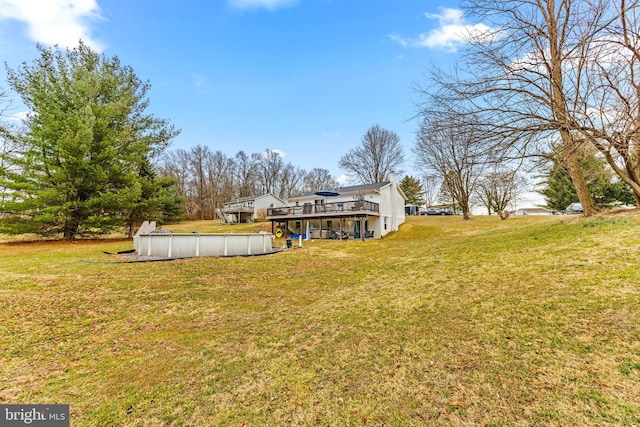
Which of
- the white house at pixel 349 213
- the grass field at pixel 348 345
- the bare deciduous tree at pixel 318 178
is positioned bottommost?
the grass field at pixel 348 345

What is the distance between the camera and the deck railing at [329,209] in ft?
68.0

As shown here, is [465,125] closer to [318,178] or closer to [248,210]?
[248,210]

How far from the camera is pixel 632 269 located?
209 inches

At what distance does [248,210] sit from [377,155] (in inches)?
797

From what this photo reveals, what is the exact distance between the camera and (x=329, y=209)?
22203mm

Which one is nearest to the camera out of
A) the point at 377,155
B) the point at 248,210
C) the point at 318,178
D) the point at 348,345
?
the point at 348,345

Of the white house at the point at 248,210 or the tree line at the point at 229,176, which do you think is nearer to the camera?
the white house at the point at 248,210

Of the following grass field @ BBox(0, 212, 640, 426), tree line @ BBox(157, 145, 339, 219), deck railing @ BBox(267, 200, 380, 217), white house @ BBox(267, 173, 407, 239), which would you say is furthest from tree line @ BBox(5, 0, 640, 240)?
tree line @ BBox(157, 145, 339, 219)

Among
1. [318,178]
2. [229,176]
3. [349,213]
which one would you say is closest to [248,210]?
[229,176]

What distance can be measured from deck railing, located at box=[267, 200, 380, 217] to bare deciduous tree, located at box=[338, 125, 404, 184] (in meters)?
17.6

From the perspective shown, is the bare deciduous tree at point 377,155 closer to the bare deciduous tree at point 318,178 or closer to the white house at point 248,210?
the bare deciduous tree at point 318,178

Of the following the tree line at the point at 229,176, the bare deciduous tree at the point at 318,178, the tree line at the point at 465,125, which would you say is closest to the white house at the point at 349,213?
the tree line at the point at 465,125

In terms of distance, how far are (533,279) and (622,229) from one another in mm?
4374

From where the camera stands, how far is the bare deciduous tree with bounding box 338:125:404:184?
38500 millimetres
